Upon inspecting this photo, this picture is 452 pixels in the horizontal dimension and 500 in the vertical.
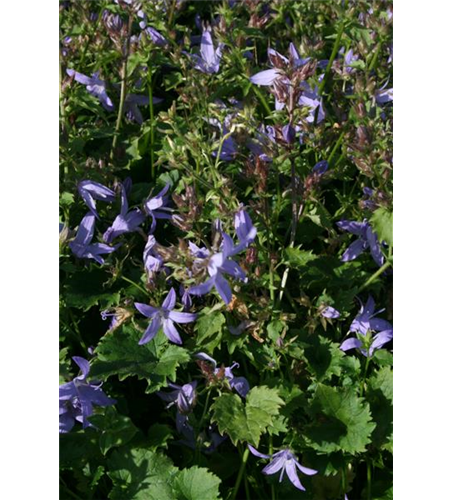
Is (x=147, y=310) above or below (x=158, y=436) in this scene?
above

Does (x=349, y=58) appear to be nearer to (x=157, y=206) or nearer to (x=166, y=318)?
(x=157, y=206)

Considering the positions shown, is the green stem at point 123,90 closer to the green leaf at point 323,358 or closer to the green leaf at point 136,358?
the green leaf at point 136,358

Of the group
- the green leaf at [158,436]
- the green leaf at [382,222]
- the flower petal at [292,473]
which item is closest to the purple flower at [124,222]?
the green leaf at [158,436]

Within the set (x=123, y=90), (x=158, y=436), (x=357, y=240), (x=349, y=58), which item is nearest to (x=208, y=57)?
(x=123, y=90)

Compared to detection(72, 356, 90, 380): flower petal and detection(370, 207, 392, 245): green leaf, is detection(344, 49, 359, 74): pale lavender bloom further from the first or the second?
detection(72, 356, 90, 380): flower petal

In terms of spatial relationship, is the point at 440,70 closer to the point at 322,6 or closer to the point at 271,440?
the point at 271,440

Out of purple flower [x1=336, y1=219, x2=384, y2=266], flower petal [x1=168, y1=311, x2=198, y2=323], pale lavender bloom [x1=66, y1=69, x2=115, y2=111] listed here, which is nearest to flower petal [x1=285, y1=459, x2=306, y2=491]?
flower petal [x1=168, y1=311, x2=198, y2=323]
